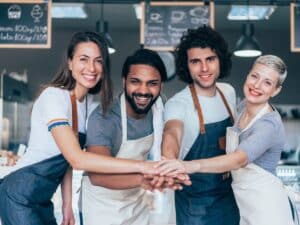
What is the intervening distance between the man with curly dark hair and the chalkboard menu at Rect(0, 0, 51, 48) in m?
2.81

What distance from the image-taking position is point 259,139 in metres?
1.98

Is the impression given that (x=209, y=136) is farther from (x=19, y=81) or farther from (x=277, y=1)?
(x=19, y=81)

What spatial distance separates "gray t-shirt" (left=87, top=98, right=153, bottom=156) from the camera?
2064 millimetres

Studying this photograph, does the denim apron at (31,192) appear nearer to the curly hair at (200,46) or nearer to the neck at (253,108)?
the curly hair at (200,46)

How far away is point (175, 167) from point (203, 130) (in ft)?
0.97

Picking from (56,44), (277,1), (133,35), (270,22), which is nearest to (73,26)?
(56,44)

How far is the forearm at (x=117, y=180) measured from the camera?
1.97m

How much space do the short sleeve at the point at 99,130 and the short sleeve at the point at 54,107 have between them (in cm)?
12

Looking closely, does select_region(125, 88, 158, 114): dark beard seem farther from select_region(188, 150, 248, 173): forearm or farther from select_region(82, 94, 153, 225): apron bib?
select_region(188, 150, 248, 173): forearm

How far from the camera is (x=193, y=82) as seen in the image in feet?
7.65

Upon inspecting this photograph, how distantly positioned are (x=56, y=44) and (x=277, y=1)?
11.0ft

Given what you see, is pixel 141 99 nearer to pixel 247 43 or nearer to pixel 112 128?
pixel 112 128

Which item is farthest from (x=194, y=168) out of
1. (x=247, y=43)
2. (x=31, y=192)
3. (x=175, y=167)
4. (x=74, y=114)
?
(x=247, y=43)

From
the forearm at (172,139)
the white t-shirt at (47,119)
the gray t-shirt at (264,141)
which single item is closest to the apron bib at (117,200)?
the forearm at (172,139)
